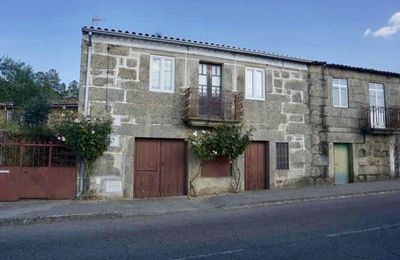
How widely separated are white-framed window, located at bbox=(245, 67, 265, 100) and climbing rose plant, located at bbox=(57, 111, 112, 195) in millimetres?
5929

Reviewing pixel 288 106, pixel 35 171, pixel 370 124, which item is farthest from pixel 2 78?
pixel 370 124

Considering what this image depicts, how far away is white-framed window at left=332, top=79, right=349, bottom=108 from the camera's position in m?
16.1

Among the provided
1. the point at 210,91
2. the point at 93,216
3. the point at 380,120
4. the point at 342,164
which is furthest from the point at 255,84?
the point at 93,216

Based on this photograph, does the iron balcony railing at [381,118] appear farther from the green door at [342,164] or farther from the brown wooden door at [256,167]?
the brown wooden door at [256,167]

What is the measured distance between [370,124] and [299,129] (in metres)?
3.95

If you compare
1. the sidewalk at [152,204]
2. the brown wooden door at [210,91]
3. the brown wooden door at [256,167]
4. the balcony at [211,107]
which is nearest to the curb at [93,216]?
the sidewalk at [152,204]

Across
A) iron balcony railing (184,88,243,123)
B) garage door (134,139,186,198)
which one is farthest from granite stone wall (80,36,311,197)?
iron balcony railing (184,88,243,123)

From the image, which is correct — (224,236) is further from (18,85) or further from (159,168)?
(18,85)

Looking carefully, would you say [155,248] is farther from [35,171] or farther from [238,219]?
[35,171]

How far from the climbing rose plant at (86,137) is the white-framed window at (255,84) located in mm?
5929

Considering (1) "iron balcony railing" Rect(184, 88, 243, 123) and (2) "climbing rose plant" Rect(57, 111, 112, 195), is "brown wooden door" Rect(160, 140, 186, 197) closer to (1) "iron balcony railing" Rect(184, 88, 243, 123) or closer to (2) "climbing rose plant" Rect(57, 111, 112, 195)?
(1) "iron balcony railing" Rect(184, 88, 243, 123)

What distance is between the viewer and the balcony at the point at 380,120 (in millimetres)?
16359

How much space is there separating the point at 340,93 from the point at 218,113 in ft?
22.4

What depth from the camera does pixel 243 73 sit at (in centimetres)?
1419
